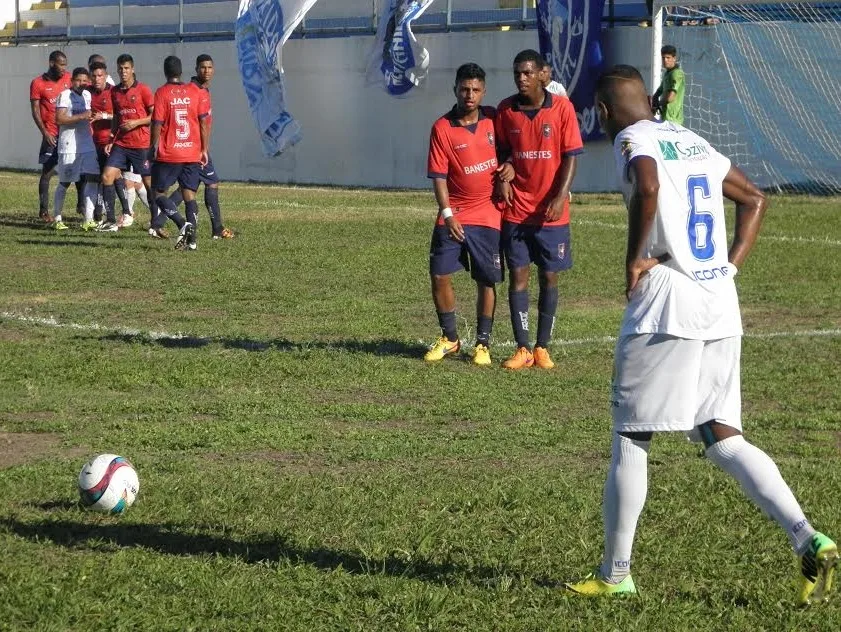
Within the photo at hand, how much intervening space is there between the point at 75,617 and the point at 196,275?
9.83 metres

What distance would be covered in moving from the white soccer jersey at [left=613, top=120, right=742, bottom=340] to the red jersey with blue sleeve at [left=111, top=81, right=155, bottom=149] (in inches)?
566

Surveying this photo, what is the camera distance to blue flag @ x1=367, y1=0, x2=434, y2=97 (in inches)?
1033

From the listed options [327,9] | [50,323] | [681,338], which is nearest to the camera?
[681,338]

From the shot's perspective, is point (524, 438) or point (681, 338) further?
point (524, 438)

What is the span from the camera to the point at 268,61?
1099 inches

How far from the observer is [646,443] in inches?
183

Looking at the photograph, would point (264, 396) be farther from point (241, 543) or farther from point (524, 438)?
point (241, 543)

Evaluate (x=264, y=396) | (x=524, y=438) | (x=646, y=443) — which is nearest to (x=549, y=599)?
(x=646, y=443)

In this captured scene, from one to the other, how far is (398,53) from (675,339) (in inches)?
920

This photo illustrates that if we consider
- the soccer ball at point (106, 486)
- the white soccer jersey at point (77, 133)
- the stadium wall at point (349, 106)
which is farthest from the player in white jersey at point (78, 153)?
the soccer ball at point (106, 486)

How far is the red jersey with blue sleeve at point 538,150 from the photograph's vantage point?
9.49m

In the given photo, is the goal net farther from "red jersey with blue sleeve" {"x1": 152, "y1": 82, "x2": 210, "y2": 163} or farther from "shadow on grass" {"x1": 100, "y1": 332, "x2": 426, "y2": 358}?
"shadow on grass" {"x1": 100, "y1": 332, "x2": 426, "y2": 358}

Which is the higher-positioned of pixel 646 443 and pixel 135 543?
pixel 646 443

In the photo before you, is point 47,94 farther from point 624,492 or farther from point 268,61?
point 624,492
